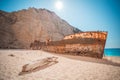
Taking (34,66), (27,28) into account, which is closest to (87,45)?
(34,66)

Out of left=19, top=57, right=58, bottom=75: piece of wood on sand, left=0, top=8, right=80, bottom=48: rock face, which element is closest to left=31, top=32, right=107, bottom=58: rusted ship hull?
left=19, top=57, right=58, bottom=75: piece of wood on sand

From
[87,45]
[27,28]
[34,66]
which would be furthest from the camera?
[27,28]

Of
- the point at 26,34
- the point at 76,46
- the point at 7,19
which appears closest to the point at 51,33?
the point at 26,34

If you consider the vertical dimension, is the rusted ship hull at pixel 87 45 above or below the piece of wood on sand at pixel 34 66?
above

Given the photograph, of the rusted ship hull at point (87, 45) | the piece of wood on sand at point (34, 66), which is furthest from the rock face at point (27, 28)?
the piece of wood on sand at point (34, 66)

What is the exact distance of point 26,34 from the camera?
88.6ft

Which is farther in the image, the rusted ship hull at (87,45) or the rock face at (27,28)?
the rock face at (27,28)

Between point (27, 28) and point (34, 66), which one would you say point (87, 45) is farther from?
point (27, 28)

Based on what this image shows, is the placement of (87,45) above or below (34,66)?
above

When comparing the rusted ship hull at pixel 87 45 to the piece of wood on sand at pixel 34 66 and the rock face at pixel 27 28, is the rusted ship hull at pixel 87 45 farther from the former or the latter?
the rock face at pixel 27 28

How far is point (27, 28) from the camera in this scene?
2784 cm

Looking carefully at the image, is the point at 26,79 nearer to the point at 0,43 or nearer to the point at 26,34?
the point at 0,43

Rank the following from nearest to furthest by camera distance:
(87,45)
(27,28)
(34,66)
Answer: (34,66)
(87,45)
(27,28)

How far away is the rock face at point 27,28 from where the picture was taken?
24766mm
